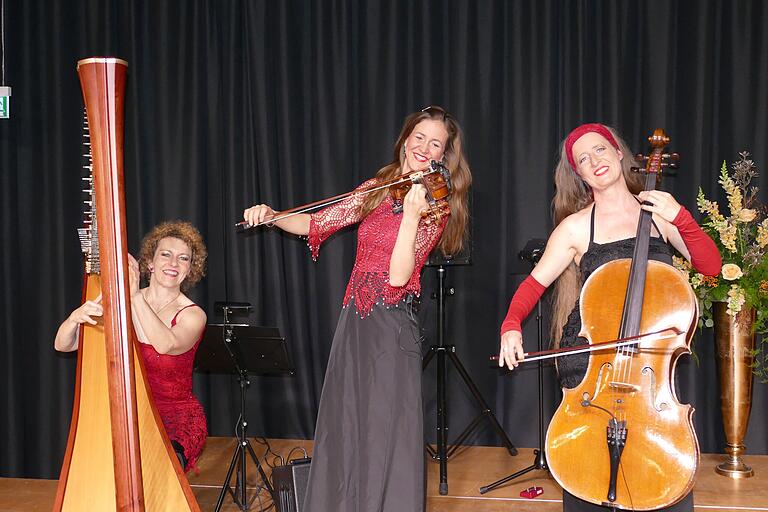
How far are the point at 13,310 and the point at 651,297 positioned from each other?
143 inches

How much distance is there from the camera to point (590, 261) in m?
2.35

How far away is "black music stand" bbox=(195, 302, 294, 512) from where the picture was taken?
Result: 3100mm

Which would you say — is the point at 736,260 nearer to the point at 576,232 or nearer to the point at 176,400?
the point at 576,232

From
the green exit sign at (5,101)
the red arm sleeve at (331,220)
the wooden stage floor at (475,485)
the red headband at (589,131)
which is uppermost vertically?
the green exit sign at (5,101)

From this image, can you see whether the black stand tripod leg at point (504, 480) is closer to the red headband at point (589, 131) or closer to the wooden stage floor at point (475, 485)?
the wooden stage floor at point (475, 485)

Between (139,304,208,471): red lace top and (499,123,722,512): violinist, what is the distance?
1327 mm

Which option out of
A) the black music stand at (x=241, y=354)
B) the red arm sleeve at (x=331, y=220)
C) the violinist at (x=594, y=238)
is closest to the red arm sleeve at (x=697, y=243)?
the violinist at (x=594, y=238)

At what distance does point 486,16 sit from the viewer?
4160 millimetres

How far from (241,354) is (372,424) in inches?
39.2

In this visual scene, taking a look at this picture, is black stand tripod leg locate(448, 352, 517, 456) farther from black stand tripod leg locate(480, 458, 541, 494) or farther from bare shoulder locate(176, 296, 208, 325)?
bare shoulder locate(176, 296, 208, 325)

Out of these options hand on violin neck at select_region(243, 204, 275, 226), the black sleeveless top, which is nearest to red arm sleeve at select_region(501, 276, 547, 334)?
the black sleeveless top

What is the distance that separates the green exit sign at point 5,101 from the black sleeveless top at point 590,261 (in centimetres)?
336

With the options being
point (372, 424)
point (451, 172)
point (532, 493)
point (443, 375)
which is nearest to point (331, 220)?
point (451, 172)

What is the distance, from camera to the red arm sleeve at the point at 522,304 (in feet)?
7.52
